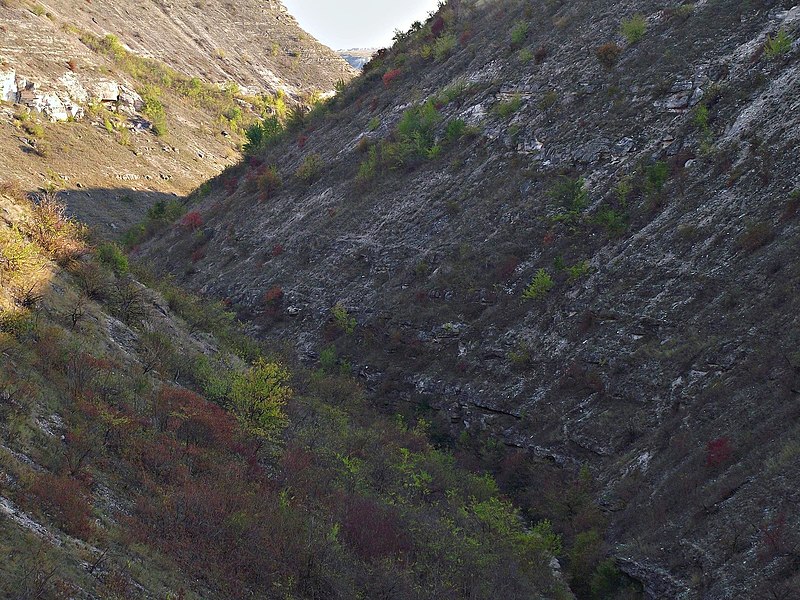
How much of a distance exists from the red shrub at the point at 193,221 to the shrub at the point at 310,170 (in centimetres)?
601

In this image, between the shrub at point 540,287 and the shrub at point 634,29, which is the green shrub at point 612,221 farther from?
the shrub at point 634,29

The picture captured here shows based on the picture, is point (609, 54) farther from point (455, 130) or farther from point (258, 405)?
point (258, 405)

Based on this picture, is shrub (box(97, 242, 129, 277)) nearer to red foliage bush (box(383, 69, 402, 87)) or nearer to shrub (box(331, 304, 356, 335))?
shrub (box(331, 304, 356, 335))

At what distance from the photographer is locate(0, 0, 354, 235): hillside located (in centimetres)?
4391

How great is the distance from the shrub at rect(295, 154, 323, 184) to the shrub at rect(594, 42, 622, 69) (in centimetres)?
1334

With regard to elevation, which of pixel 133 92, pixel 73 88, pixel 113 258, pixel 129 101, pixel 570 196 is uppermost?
pixel 133 92

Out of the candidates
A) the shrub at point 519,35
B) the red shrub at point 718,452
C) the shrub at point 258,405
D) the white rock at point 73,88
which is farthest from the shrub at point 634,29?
the white rock at point 73,88

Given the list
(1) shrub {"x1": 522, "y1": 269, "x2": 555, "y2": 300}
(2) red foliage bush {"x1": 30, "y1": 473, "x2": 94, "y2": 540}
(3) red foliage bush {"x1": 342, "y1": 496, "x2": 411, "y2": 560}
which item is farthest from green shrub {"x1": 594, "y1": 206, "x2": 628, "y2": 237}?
(2) red foliage bush {"x1": 30, "y1": 473, "x2": 94, "y2": 540}

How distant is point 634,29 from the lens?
A: 2273 centimetres

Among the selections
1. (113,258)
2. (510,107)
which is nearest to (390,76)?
(510,107)

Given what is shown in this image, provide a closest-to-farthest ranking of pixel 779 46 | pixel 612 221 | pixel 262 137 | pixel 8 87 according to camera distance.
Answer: pixel 779 46 < pixel 612 221 < pixel 262 137 < pixel 8 87

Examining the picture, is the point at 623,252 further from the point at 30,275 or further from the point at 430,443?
the point at 30,275

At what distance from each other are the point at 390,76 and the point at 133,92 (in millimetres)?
30957

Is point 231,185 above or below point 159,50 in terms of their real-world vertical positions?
below
